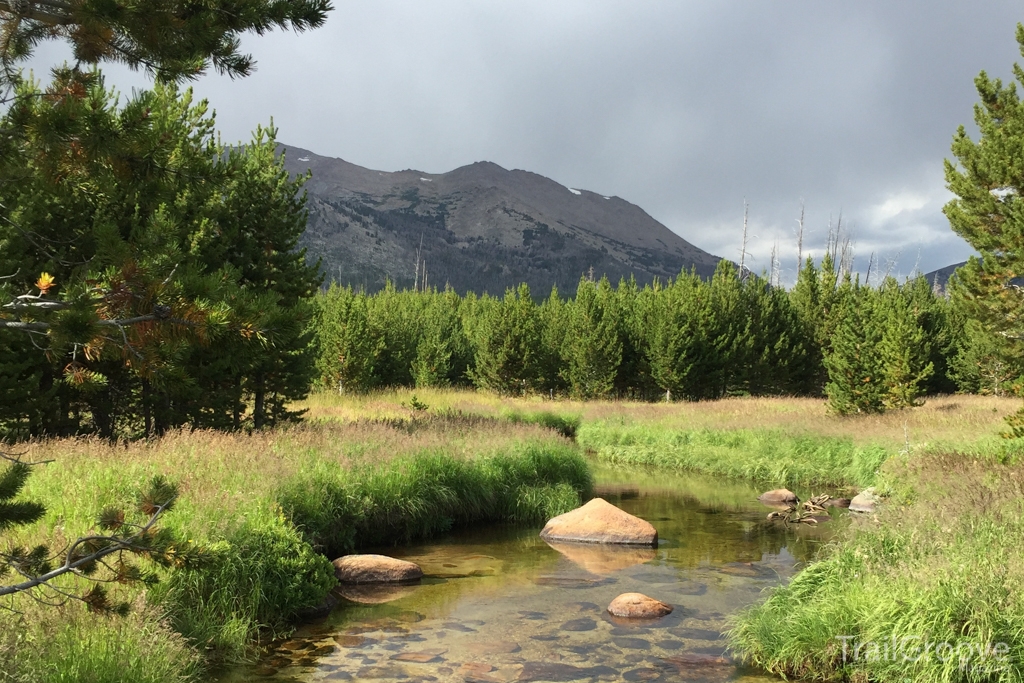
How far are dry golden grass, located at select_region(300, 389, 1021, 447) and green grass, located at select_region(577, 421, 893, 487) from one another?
0.78m

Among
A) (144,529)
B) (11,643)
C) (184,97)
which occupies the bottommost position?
(11,643)

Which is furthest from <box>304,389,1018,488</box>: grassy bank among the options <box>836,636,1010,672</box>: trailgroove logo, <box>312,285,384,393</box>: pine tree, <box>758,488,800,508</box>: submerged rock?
<box>836,636,1010,672</box>: trailgroove logo

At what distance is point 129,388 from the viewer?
16.9m

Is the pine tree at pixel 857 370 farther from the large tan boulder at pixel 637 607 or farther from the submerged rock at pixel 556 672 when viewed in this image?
the submerged rock at pixel 556 672

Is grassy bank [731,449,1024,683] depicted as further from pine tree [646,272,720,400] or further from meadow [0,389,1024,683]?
pine tree [646,272,720,400]

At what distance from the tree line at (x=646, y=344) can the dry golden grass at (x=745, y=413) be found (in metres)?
3.93

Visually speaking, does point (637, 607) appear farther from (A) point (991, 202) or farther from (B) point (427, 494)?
(A) point (991, 202)

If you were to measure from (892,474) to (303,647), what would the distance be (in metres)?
12.6

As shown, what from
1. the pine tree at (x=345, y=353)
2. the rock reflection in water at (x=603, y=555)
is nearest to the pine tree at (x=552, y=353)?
the pine tree at (x=345, y=353)

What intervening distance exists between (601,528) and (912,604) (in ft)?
23.0

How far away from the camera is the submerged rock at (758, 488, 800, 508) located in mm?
17688

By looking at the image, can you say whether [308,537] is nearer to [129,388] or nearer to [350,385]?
[129,388]

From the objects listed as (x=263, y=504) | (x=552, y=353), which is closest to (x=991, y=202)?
(x=263, y=504)

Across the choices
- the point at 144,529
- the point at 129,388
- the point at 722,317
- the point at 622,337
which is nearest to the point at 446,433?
the point at 129,388
